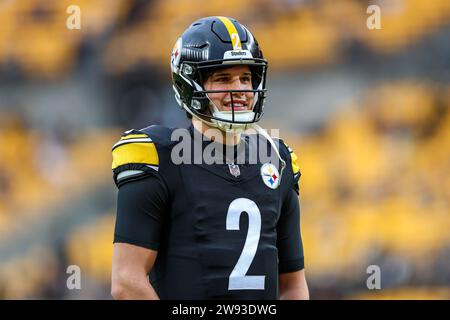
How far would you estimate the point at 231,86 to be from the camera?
2430mm

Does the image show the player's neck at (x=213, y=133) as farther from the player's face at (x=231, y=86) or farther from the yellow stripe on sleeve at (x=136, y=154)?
the yellow stripe on sleeve at (x=136, y=154)

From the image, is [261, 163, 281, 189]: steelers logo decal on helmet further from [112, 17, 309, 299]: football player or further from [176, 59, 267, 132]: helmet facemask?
[176, 59, 267, 132]: helmet facemask

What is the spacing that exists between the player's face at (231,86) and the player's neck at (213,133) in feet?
0.28

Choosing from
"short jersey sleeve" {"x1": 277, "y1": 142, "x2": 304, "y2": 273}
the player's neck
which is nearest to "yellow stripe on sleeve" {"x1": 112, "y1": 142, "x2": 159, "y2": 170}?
the player's neck

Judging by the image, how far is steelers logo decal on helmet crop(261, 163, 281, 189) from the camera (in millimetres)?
2428

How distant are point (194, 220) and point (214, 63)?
0.48m

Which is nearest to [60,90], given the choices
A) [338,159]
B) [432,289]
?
[338,159]

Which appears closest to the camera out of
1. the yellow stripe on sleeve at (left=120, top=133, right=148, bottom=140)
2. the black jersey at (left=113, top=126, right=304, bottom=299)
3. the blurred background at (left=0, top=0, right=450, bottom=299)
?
the black jersey at (left=113, top=126, right=304, bottom=299)

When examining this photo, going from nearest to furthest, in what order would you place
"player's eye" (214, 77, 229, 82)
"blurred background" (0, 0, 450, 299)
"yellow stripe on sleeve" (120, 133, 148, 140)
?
1. "yellow stripe on sleeve" (120, 133, 148, 140)
2. "player's eye" (214, 77, 229, 82)
3. "blurred background" (0, 0, 450, 299)

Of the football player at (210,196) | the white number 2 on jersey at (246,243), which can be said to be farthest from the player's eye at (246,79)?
the white number 2 on jersey at (246,243)

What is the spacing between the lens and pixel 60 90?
532cm
